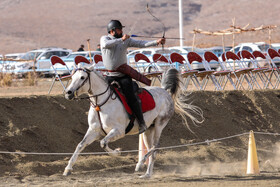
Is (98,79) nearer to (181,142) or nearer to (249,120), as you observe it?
(181,142)

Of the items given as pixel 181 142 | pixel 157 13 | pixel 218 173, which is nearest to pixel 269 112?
pixel 181 142

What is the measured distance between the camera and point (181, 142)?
47.4 feet

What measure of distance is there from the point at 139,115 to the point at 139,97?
377mm

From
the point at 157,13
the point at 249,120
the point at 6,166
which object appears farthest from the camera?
the point at 157,13

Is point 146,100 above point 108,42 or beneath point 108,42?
beneath

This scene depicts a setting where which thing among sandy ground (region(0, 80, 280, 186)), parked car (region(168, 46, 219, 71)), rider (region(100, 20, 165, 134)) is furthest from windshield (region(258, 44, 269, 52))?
rider (region(100, 20, 165, 134))

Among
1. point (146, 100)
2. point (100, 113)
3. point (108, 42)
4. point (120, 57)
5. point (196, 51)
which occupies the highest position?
point (196, 51)

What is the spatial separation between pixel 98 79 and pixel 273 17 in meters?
88.1

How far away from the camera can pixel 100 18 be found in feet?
328

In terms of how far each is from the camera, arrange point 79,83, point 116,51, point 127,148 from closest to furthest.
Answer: point 79,83 < point 116,51 < point 127,148

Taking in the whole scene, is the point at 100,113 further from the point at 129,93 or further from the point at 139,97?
the point at 139,97

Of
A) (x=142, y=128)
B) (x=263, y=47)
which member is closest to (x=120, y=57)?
(x=142, y=128)

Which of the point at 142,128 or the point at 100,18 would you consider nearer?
the point at 142,128

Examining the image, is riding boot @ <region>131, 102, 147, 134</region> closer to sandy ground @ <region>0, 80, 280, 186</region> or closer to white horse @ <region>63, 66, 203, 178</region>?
white horse @ <region>63, 66, 203, 178</region>
